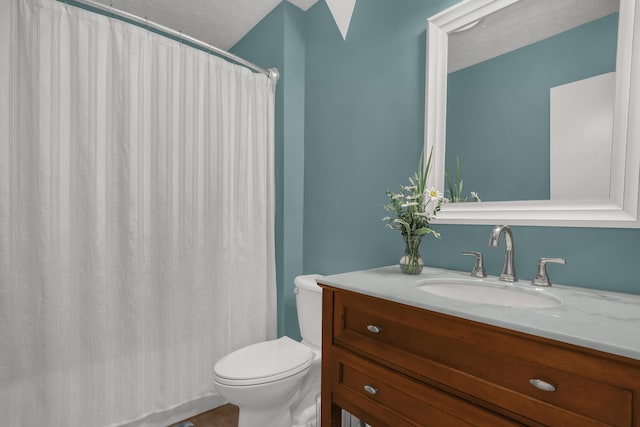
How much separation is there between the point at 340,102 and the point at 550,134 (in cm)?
109

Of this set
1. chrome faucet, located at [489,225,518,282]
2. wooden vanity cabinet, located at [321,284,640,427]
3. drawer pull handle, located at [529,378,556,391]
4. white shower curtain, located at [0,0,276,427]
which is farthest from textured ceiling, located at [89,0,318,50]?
drawer pull handle, located at [529,378,556,391]

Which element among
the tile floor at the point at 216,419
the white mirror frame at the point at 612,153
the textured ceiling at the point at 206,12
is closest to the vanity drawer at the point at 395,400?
the white mirror frame at the point at 612,153

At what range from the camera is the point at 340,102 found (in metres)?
1.81

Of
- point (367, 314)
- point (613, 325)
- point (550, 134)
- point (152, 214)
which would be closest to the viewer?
point (613, 325)

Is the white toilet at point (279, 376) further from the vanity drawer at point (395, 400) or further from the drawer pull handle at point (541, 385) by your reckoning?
the drawer pull handle at point (541, 385)

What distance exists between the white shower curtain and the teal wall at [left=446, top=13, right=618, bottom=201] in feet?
3.95

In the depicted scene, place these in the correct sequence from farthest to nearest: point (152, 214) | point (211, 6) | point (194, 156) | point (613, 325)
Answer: point (211, 6) < point (194, 156) < point (152, 214) < point (613, 325)

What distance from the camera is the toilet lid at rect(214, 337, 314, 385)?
126cm

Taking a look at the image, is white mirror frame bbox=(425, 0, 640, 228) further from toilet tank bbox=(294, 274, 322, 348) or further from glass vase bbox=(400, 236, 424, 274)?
toilet tank bbox=(294, 274, 322, 348)

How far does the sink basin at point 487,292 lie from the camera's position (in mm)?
942

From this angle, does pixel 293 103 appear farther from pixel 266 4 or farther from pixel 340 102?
pixel 266 4

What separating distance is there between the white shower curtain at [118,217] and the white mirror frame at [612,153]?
1086 mm

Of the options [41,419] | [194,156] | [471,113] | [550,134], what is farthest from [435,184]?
[41,419]

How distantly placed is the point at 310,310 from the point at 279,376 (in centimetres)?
41
